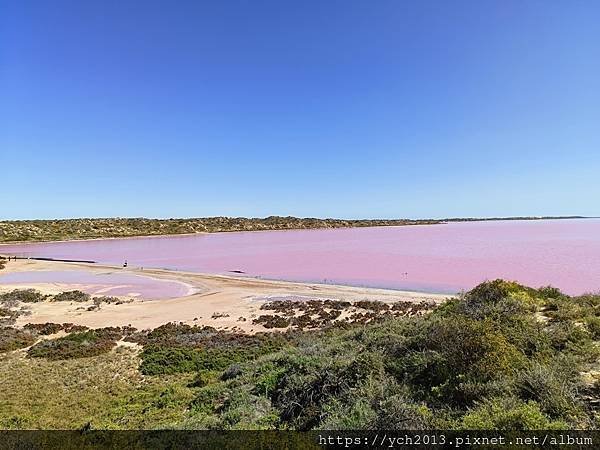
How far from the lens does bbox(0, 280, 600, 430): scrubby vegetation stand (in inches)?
233

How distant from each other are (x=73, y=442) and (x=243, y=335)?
12.3 m

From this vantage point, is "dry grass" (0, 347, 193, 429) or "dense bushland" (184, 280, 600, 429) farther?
"dry grass" (0, 347, 193, 429)

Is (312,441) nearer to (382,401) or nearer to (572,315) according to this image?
(382,401)

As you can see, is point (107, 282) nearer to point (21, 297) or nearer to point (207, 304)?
point (21, 297)

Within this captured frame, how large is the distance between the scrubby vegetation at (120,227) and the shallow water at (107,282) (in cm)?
6135

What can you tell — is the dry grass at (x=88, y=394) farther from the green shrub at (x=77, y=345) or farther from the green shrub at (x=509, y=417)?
the green shrub at (x=509, y=417)

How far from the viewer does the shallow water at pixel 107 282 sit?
30.7 m

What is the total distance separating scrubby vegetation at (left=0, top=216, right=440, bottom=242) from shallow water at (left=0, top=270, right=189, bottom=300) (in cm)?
6135

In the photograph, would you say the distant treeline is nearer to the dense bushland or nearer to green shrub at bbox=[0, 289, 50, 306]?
green shrub at bbox=[0, 289, 50, 306]

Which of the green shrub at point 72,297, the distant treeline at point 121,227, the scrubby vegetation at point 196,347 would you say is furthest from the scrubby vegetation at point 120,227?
the scrubby vegetation at point 196,347

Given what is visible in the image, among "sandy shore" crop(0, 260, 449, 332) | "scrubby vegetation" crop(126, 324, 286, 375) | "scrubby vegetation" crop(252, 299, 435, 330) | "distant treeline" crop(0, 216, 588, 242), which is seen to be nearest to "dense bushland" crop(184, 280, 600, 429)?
"scrubby vegetation" crop(126, 324, 286, 375)

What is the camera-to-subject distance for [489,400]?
6008 millimetres

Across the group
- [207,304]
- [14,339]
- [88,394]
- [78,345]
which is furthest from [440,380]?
[207,304]

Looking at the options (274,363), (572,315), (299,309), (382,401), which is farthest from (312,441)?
(299,309)
